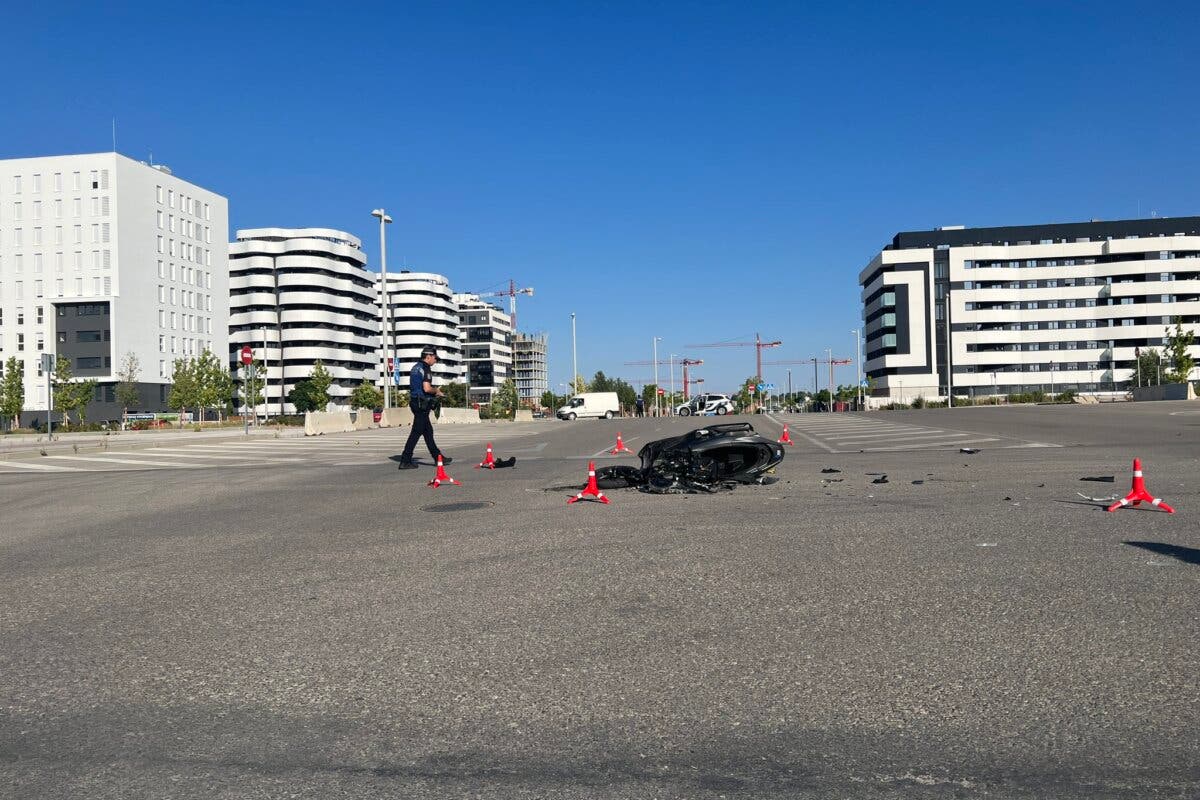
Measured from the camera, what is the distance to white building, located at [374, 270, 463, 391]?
173 m

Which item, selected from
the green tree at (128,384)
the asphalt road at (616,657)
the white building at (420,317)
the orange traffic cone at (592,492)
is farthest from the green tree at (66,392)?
the white building at (420,317)

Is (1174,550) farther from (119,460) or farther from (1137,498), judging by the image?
(119,460)

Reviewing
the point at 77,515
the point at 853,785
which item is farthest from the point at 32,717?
the point at 77,515

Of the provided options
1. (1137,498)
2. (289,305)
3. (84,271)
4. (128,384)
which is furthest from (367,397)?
(1137,498)

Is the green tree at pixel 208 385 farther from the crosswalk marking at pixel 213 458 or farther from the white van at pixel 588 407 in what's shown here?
the crosswalk marking at pixel 213 458

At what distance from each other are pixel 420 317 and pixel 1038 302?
105 m

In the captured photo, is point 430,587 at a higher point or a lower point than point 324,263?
lower

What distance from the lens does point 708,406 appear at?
77.6 m

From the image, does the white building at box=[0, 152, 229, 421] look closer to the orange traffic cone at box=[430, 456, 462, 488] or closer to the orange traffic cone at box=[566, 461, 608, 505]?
the orange traffic cone at box=[430, 456, 462, 488]

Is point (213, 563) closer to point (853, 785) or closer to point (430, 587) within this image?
point (430, 587)

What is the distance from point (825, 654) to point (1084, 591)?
207 cm

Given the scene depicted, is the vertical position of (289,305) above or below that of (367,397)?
above

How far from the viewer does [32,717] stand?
3762mm

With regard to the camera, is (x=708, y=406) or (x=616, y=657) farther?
(x=708, y=406)
